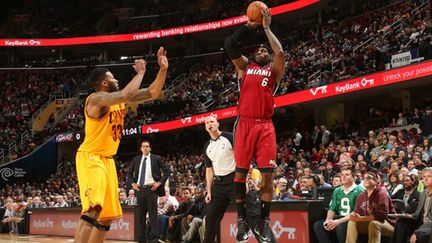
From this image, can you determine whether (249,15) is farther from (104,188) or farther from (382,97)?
(382,97)

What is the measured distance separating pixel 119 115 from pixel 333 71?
15.9 metres

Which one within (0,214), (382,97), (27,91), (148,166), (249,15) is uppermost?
(27,91)

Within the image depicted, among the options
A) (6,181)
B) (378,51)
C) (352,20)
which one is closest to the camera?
(378,51)

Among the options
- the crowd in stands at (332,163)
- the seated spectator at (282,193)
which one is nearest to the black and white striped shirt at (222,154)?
the crowd in stands at (332,163)

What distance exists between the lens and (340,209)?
26.5ft

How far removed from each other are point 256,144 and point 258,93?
50 centimetres

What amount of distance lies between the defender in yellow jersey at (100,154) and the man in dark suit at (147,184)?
3603 millimetres

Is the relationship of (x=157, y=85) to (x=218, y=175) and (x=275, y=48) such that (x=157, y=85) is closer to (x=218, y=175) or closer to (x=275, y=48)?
(x=275, y=48)

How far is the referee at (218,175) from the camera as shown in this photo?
631 cm

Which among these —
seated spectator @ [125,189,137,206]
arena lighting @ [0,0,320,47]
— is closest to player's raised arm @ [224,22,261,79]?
seated spectator @ [125,189,137,206]

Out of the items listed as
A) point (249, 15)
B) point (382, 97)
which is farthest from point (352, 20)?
point (249, 15)

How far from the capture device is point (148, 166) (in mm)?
9414

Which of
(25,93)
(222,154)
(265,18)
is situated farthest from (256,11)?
(25,93)

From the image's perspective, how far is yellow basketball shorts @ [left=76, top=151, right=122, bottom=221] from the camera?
206 inches
